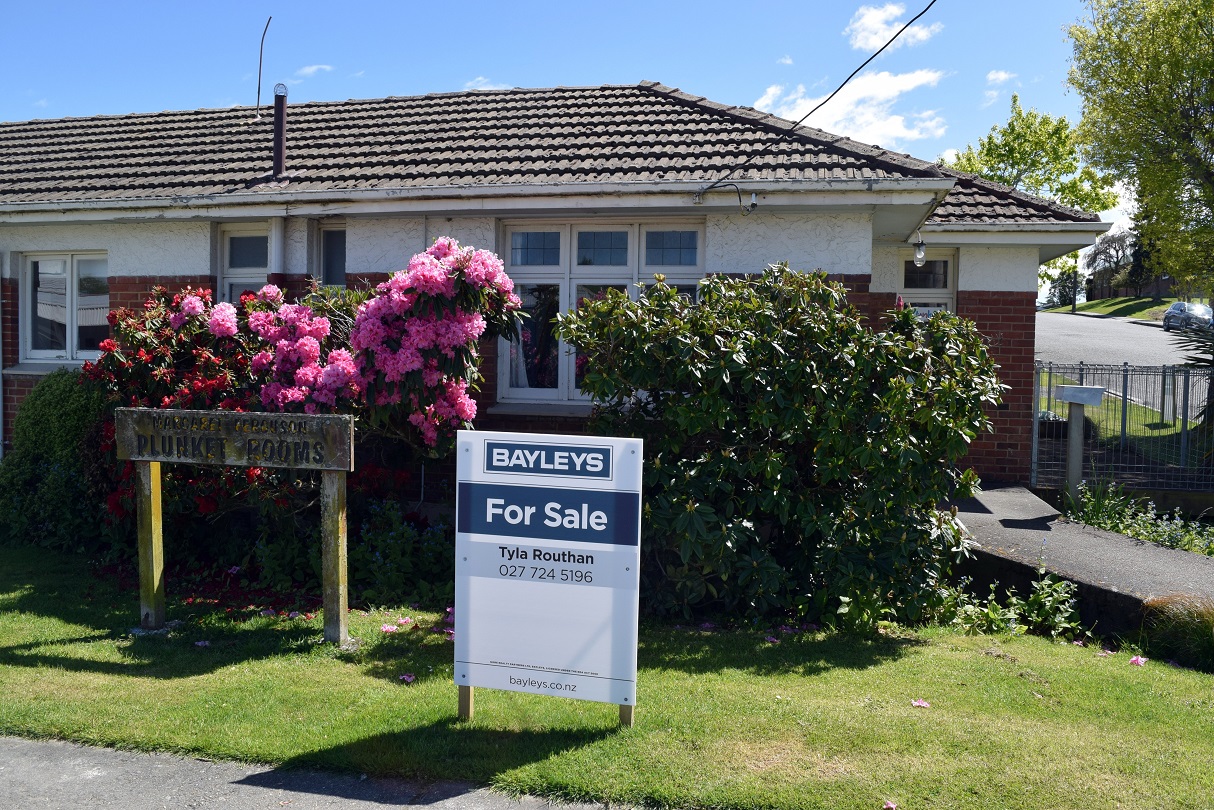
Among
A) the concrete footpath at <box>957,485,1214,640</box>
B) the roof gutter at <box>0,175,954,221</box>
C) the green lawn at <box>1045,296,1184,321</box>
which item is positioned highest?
the green lawn at <box>1045,296,1184,321</box>

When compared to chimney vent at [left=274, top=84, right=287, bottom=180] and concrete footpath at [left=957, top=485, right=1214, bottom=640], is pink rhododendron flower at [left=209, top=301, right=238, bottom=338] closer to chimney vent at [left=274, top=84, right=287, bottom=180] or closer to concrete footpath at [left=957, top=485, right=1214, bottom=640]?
chimney vent at [left=274, top=84, right=287, bottom=180]

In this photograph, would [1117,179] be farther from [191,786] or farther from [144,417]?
[191,786]

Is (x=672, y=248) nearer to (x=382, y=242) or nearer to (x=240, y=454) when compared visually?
(x=382, y=242)

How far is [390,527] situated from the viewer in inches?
320

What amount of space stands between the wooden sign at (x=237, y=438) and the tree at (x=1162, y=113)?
1882 cm

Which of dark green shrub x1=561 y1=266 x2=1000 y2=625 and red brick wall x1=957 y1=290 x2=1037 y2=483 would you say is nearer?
dark green shrub x1=561 y1=266 x2=1000 y2=625

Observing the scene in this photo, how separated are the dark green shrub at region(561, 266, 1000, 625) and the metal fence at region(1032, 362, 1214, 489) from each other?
16.5 feet

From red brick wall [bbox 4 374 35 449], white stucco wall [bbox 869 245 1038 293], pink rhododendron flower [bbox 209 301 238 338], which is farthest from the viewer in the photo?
white stucco wall [bbox 869 245 1038 293]

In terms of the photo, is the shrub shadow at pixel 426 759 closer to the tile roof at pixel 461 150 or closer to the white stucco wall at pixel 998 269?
the tile roof at pixel 461 150

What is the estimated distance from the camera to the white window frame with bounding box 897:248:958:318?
38.8 feet

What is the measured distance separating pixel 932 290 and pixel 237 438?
879cm

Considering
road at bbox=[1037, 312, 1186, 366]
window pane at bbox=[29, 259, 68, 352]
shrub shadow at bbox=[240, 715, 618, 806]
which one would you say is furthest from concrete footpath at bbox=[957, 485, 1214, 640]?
road at bbox=[1037, 312, 1186, 366]

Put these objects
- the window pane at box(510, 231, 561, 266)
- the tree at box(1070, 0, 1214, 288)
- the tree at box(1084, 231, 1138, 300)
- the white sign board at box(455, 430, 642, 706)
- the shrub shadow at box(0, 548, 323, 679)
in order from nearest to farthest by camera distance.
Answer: the white sign board at box(455, 430, 642, 706) < the shrub shadow at box(0, 548, 323, 679) < the window pane at box(510, 231, 561, 266) < the tree at box(1070, 0, 1214, 288) < the tree at box(1084, 231, 1138, 300)

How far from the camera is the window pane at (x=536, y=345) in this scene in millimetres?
9703
